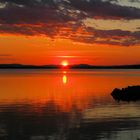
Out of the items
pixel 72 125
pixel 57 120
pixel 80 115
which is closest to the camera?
pixel 72 125

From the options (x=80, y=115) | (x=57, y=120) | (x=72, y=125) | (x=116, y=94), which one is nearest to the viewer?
(x=72, y=125)

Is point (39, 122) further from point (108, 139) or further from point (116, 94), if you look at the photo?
point (116, 94)

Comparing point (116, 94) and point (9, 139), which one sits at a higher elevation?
point (9, 139)

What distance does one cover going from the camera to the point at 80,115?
42.6 m

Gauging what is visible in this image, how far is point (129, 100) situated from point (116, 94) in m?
5.17

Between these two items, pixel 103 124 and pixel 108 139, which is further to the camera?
pixel 103 124

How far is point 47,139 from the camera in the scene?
1109 inches

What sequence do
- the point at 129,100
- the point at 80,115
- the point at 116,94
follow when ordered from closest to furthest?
the point at 80,115
the point at 129,100
the point at 116,94

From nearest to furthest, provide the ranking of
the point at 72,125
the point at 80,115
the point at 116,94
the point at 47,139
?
the point at 47,139 < the point at 72,125 < the point at 80,115 < the point at 116,94

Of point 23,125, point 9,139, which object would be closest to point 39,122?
point 23,125

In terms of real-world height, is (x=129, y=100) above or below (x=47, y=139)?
below

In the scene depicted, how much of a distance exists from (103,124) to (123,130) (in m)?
3.61

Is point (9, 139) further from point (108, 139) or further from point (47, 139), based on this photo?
point (108, 139)

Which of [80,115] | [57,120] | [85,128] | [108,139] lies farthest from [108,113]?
[108,139]
